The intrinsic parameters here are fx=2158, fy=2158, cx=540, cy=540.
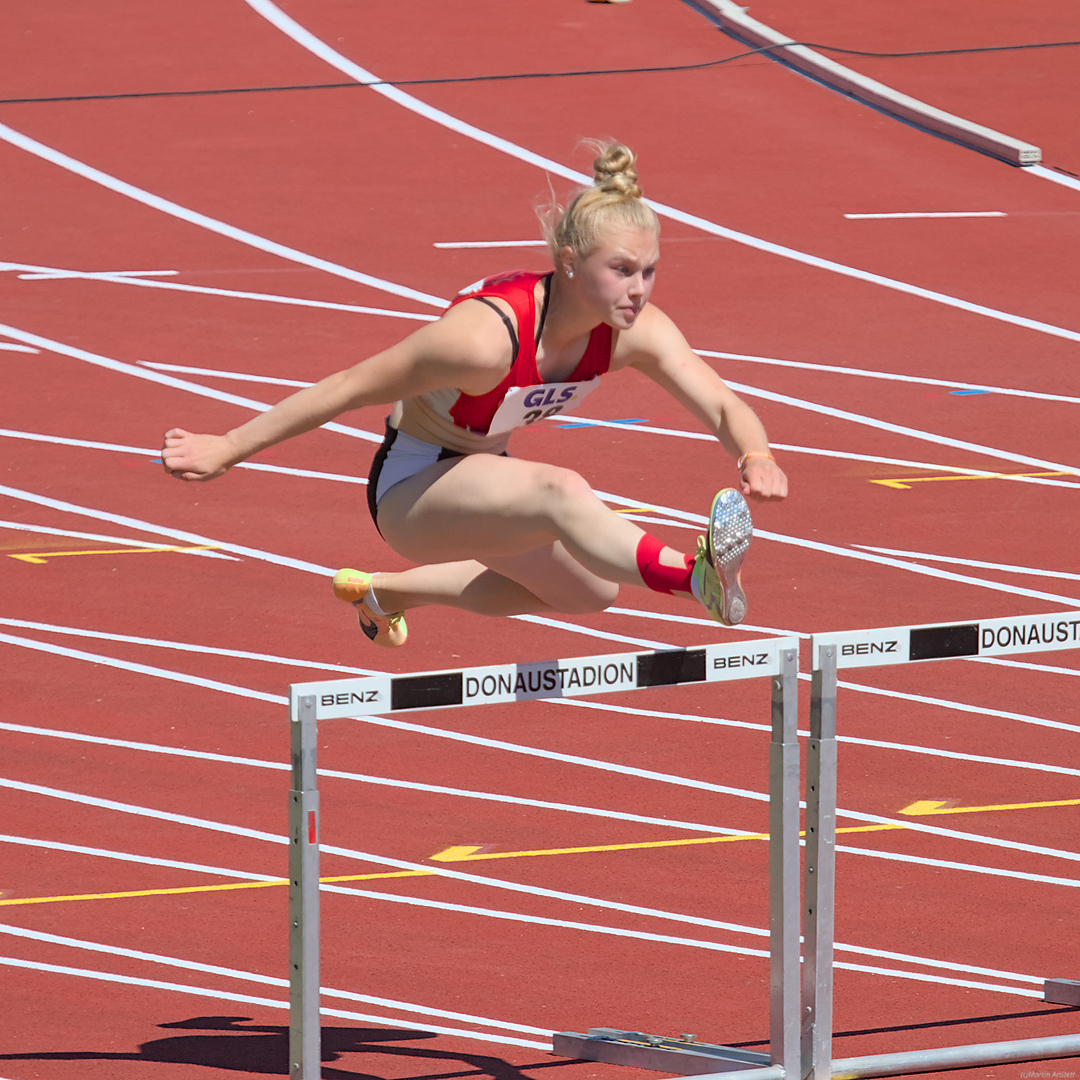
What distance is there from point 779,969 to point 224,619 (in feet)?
18.2

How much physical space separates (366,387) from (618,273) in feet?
2.15

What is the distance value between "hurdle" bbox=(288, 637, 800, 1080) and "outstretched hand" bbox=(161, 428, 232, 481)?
0.59 metres

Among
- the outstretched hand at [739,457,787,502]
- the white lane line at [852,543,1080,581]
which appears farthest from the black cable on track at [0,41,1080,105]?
the outstretched hand at [739,457,787,502]

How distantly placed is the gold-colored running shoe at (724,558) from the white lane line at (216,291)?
9954mm

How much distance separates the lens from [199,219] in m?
16.9

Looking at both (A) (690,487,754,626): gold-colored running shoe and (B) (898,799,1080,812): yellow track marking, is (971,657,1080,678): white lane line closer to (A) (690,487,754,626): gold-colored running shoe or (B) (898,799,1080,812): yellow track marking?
(B) (898,799,1080,812): yellow track marking

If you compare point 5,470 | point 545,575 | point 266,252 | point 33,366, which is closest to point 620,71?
point 266,252

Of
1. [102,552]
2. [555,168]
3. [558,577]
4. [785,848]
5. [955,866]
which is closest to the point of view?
[785,848]

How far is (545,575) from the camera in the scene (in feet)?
18.3

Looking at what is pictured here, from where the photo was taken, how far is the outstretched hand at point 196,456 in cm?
506

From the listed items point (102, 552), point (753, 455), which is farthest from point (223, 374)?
point (753, 455)

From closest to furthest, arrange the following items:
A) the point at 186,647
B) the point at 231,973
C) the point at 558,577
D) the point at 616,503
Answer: the point at 558,577, the point at 231,973, the point at 186,647, the point at 616,503

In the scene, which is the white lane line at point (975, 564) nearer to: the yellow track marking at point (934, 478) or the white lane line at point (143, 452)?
the yellow track marking at point (934, 478)

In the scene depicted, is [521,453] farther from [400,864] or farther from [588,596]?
[588,596]
